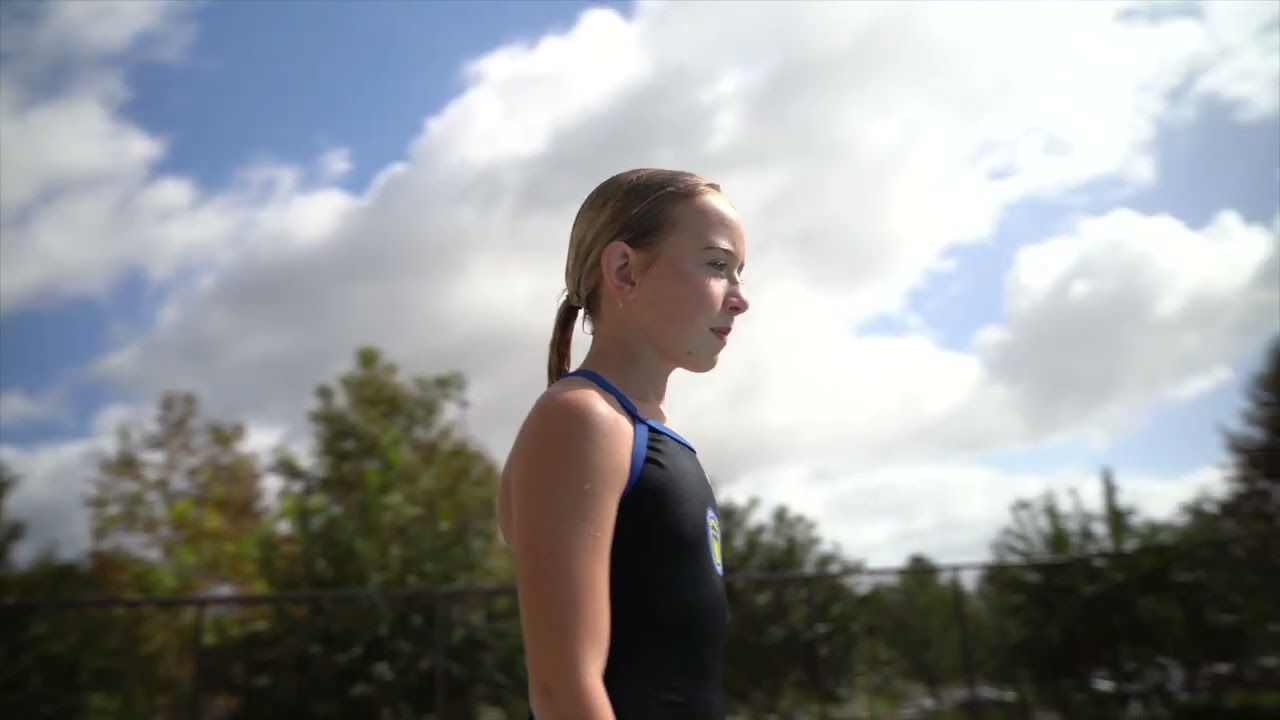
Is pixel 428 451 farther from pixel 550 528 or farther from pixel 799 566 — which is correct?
pixel 550 528

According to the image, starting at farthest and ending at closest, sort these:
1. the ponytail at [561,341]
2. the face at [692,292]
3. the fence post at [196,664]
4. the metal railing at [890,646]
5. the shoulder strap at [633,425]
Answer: the metal railing at [890,646], the fence post at [196,664], the ponytail at [561,341], the face at [692,292], the shoulder strap at [633,425]

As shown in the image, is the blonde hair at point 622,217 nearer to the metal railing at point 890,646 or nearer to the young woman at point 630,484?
the young woman at point 630,484

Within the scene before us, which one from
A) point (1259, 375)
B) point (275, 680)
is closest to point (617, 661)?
point (275, 680)

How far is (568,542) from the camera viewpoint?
117 cm

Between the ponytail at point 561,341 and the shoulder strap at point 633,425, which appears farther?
the ponytail at point 561,341

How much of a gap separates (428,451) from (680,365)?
64.0 feet

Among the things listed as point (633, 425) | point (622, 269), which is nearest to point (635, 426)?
point (633, 425)

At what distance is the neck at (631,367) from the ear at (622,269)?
70 mm

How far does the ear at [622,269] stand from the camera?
4.62 ft

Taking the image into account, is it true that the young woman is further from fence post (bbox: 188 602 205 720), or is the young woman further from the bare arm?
fence post (bbox: 188 602 205 720)

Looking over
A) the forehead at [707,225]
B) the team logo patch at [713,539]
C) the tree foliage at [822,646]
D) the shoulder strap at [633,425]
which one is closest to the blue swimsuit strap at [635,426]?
the shoulder strap at [633,425]

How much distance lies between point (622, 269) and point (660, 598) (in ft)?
1.42

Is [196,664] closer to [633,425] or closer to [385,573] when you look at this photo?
[385,573]

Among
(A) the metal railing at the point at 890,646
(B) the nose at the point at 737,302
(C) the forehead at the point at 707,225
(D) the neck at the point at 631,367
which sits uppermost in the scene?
(C) the forehead at the point at 707,225
